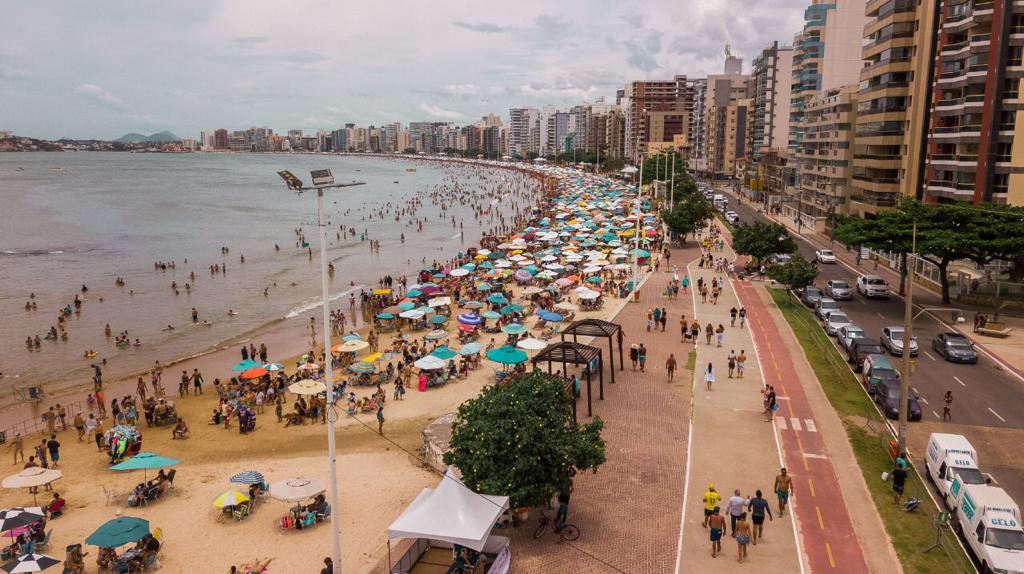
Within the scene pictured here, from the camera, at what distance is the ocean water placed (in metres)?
38.4

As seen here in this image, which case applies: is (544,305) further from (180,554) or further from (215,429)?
(180,554)

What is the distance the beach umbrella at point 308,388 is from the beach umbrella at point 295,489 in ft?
22.8

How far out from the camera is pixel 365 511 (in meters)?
18.2

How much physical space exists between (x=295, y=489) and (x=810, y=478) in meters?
13.4

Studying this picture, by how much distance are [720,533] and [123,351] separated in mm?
33118

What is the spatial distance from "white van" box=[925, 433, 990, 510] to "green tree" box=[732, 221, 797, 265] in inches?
1170

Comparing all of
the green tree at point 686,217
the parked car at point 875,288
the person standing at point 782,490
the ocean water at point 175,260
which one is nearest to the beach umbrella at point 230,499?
the person standing at point 782,490

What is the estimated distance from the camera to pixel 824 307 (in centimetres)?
3672

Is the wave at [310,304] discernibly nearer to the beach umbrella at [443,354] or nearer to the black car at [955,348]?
the beach umbrella at [443,354]

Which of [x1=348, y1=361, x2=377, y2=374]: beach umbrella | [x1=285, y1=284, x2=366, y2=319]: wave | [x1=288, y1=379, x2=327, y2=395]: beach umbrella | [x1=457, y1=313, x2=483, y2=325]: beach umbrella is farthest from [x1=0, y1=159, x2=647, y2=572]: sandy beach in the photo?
[x1=285, y1=284, x2=366, y2=319]: wave

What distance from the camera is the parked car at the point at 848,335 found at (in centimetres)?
3048

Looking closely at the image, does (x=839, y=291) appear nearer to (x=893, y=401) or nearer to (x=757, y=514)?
(x=893, y=401)

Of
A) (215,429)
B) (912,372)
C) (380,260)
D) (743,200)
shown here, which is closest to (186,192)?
(380,260)

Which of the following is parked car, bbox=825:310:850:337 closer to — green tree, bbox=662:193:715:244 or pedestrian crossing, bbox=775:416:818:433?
pedestrian crossing, bbox=775:416:818:433
